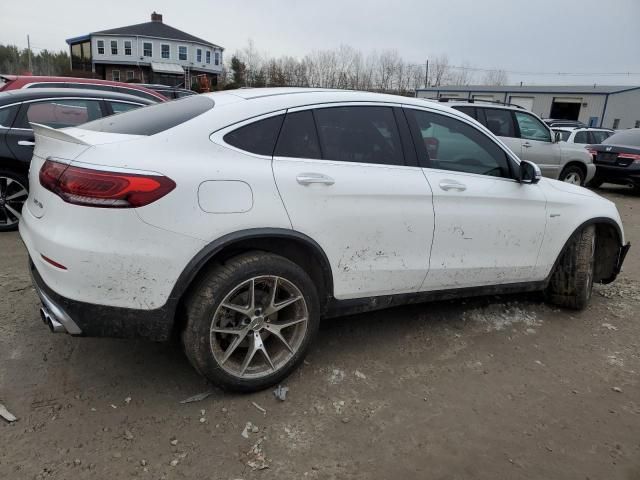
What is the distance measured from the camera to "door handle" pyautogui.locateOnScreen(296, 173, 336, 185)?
2793mm

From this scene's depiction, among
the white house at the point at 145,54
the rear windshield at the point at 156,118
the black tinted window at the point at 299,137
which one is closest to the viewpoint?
the rear windshield at the point at 156,118

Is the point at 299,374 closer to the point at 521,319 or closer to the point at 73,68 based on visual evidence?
the point at 521,319

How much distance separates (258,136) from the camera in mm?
2787

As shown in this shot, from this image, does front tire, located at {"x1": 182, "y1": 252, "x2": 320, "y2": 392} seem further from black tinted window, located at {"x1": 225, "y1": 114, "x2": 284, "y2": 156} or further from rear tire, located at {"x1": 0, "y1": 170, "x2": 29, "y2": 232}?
rear tire, located at {"x1": 0, "y1": 170, "x2": 29, "y2": 232}

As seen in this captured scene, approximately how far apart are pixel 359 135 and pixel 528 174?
149 cm

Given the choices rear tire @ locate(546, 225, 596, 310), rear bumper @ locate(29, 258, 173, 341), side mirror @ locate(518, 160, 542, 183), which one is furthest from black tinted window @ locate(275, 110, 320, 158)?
rear tire @ locate(546, 225, 596, 310)

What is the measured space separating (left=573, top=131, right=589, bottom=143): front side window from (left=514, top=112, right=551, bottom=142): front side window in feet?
16.0

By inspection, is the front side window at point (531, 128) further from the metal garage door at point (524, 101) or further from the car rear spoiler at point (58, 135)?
the metal garage door at point (524, 101)

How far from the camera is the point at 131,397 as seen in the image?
9.36 ft

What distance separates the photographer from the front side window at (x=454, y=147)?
3.43m

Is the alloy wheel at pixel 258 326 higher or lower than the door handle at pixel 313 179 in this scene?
lower

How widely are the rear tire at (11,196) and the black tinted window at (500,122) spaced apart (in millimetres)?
7797

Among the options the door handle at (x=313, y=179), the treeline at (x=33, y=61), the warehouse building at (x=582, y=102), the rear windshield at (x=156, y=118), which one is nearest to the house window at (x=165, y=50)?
the treeline at (x=33, y=61)

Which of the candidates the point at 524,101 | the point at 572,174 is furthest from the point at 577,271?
the point at 524,101
